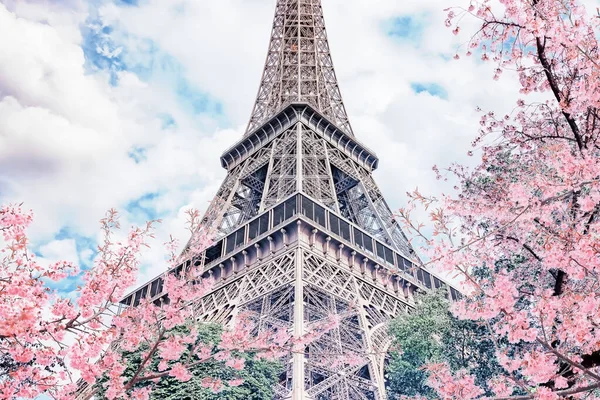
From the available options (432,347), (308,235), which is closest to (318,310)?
(308,235)

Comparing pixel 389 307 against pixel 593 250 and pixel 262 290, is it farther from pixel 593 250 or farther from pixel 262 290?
pixel 593 250

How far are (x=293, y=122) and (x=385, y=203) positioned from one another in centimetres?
865

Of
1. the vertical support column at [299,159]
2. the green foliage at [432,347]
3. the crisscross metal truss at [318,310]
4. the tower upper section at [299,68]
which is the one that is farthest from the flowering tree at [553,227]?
the tower upper section at [299,68]

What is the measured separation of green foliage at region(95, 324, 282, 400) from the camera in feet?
47.9

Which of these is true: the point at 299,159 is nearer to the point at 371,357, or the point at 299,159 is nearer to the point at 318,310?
the point at 318,310

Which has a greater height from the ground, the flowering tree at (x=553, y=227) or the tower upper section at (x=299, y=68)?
the tower upper section at (x=299, y=68)

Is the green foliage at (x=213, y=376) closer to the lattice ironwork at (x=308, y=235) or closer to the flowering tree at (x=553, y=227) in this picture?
the lattice ironwork at (x=308, y=235)

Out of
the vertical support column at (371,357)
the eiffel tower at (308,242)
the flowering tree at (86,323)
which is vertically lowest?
the flowering tree at (86,323)

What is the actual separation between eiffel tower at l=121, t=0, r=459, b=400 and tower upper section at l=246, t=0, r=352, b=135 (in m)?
0.14

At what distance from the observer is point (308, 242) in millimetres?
24234

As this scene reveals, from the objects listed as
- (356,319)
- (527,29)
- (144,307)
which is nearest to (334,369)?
(356,319)

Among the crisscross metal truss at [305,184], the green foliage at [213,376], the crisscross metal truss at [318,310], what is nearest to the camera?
the green foliage at [213,376]

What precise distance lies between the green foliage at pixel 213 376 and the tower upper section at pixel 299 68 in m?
24.0

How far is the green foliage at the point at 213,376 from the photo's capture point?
47.9 feet
